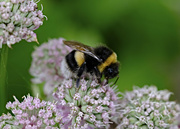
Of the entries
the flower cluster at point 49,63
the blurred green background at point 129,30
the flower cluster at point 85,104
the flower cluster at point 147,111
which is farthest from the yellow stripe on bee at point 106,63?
the blurred green background at point 129,30

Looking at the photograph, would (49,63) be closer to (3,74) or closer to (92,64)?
(92,64)

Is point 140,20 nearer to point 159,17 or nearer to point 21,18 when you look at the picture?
point 159,17

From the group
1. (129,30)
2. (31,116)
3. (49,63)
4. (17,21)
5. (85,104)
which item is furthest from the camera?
(129,30)

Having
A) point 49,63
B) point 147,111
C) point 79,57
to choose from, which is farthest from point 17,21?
point 147,111

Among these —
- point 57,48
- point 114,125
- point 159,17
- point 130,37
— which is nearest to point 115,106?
point 114,125

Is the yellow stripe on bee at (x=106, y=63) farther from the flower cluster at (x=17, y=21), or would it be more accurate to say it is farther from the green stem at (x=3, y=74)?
the green stem at (x=3, y=74)
